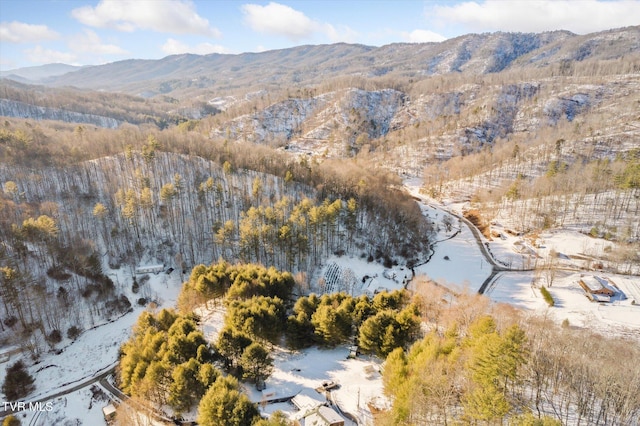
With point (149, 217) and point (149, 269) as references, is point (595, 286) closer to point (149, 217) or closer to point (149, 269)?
point (149, 269)

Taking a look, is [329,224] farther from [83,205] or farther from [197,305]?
[83,205]

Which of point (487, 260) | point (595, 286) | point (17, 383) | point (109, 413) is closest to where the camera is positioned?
point (109, 413)

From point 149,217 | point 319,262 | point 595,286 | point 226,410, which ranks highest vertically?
point 149,217

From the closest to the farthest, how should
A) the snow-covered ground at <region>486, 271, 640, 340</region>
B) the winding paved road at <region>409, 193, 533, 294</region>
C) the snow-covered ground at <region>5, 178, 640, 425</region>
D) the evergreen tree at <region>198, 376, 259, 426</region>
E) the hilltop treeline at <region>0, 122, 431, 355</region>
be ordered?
the evergreen tree at <region>198, 376, 259, 426</region> → the snow-covered ground at <region>5, 178, 640, 425</region> → the snow-covered ground at <region>486, 271, 640, 340</region> → the hilltop treeline at <region>0, 122, 431, 355</region> → the winding paved road at <region>409, 193, 533, 294</region>

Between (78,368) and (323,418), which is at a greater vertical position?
(323,418)

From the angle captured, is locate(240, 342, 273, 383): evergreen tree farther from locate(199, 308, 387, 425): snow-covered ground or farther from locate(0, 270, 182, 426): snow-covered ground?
locate(0, 270, 182, 426): snow-covered ground

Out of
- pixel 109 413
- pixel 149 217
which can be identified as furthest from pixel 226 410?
pixel 149 217

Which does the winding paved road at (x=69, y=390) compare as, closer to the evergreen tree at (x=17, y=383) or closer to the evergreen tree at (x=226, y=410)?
the evergreen tree at (x=17, y=383)

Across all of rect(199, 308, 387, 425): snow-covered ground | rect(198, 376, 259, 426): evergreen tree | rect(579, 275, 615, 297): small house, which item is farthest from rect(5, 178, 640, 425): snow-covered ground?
rect(198, 376, 259, 426): evergreen tree

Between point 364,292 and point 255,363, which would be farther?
point 364,292

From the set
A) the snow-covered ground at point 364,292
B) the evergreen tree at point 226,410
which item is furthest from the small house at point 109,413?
the evergreen tree at point 226,410

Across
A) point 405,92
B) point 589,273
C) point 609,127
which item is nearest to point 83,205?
point 589,273
